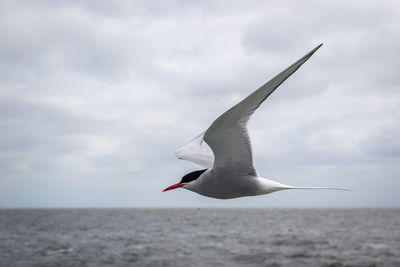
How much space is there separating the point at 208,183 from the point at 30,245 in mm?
59270

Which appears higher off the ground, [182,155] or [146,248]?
[182,155]

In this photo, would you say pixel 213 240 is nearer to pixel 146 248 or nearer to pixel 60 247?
pixel 146 248

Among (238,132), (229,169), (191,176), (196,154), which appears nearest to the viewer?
(238,132)

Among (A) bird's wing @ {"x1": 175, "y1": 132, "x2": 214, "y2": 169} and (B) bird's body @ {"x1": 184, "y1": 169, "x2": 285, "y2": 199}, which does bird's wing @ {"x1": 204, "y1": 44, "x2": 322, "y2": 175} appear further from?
(A) bird's wing @ {"x1": 175, "y1": 132, "x2": 214, "y2": 169}

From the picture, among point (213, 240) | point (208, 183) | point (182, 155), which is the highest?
point (182, 155)

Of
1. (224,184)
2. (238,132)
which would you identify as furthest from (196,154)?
(238,132)

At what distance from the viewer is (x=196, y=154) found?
260 inches

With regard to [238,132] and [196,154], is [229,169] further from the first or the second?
[196,154]

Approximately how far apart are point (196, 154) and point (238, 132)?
257 centimetres

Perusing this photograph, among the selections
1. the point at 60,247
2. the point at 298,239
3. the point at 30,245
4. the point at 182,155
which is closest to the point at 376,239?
the point at 298,239

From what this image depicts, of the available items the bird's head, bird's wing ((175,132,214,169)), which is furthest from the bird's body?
bird's wing ((175,132,214,169))

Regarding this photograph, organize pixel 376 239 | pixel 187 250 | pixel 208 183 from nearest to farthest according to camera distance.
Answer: pixel 208 183, pixel 187 250, pixel 376 239

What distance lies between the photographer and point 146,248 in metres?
52.6

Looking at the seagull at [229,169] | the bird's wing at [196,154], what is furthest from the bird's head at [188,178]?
the bird's wing at [196,154]
